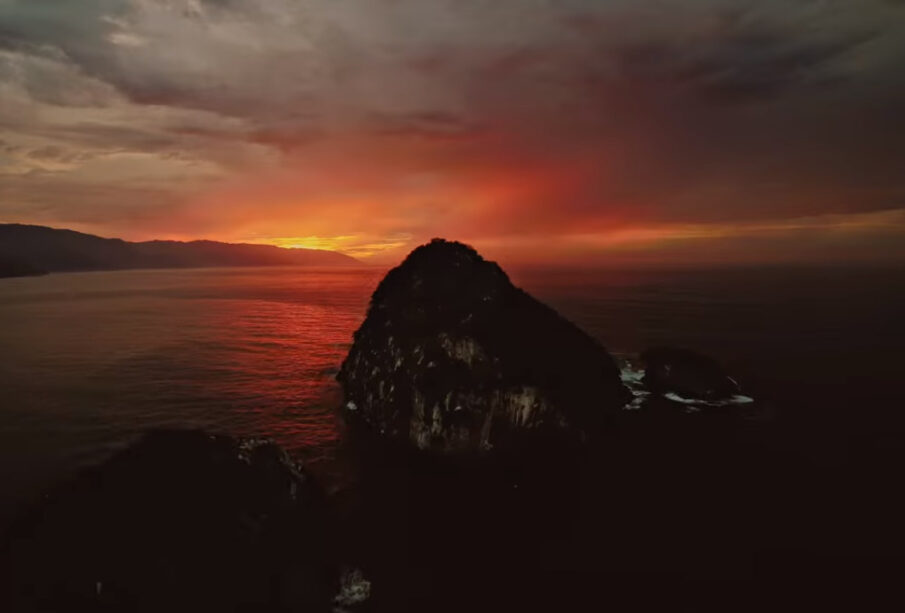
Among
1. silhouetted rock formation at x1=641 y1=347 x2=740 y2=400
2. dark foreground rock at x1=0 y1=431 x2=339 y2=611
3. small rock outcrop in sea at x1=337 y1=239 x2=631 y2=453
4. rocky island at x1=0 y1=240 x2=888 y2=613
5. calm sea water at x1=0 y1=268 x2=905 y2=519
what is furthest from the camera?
silhouetted rock formation at x1=641 y1=347 x2=740 y2=400

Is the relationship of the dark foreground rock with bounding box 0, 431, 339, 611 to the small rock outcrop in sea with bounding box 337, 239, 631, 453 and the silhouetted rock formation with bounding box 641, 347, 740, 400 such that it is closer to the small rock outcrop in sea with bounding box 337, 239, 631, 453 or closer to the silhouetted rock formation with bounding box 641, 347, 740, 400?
the small rock outcrop in sea with bounding box 337, 239, 631, 453

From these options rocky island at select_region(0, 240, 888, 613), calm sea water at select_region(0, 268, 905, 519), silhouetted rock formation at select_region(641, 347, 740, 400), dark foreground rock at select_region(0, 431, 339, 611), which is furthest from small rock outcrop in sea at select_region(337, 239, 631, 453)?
dark foreground rock at select_region(0, 431, 339, 611)

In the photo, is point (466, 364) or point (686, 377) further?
point (686, 377)

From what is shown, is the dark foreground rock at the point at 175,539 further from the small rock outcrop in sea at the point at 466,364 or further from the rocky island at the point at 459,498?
the small rock outcrop in sea at the point at 466,364

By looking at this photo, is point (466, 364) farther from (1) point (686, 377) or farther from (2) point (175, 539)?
(1) point (686, 377)

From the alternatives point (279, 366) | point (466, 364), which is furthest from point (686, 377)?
point (279, 366)

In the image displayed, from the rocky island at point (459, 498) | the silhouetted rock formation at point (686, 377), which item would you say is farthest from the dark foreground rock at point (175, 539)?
the silhouetted rock formation at point (686, 377)
